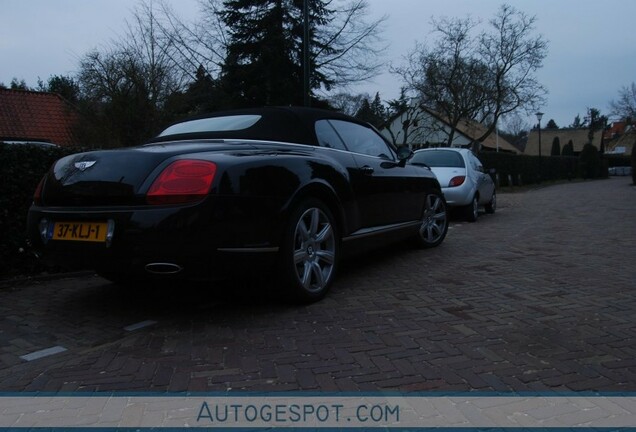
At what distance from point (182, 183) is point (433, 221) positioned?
4.23 meters

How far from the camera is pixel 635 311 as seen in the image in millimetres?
3971

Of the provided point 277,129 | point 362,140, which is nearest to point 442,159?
point 362,140

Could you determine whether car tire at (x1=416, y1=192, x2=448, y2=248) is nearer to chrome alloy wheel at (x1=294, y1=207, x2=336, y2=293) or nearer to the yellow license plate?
chrome alloy wheel at (x1=294, y1=207, x2=336, y2=293)

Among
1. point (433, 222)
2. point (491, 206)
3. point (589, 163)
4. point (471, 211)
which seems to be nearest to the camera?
point (433, 222)

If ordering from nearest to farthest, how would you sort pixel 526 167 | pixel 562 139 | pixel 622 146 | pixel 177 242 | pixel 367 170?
1. pixel 177 242
2. pixel 367 170
3. pixel 526 167
4. pixel 622 146
5. pixel 562 139

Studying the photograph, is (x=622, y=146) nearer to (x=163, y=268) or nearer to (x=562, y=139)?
(x=562, y=139)

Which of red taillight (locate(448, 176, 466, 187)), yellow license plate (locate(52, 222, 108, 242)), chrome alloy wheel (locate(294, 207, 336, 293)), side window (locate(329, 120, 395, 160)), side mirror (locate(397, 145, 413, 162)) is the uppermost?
side window (locate(329, 120, 395, 160))

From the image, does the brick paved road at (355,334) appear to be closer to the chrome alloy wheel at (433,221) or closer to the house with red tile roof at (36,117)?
the chrome alloy wheel at (433,221)

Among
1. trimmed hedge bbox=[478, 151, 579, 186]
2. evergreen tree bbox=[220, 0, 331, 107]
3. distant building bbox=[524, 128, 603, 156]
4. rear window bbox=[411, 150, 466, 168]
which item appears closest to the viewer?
rear window bbox=[411, 150, 466, 168]

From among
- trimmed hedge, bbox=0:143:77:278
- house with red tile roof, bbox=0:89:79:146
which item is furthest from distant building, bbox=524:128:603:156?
trimmed hedge, bbox=0:143:77:278

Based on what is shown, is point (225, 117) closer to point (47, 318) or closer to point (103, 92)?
point (47, 318)

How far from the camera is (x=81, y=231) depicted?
351cm

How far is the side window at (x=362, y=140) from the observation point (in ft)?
16.8

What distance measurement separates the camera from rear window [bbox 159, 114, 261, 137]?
461cm
